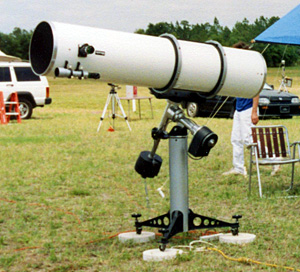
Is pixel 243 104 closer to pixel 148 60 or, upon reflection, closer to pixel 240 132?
pixel 240 132

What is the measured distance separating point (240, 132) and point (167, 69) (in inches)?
174

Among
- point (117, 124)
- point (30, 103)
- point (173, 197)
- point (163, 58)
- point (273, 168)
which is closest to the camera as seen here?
point (163, 58)

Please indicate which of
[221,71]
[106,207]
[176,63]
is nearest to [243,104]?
[106,207]

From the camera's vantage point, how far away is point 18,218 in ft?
21.5

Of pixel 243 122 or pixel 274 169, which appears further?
pixel 274 169

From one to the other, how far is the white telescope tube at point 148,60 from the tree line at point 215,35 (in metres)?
0.30

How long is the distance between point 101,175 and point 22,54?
4357 cm

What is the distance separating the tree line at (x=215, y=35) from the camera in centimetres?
1382

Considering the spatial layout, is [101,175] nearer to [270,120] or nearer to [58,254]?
[58,254]

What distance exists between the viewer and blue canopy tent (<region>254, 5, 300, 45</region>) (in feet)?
29.9

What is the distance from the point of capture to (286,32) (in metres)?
9.25

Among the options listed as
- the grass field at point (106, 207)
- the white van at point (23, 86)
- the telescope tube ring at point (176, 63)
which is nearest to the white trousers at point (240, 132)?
the grass field at point (106, 207)

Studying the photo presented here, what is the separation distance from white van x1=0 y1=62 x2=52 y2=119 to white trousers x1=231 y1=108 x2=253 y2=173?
39.3 feet

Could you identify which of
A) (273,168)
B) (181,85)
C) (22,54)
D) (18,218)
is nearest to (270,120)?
(273,168)
